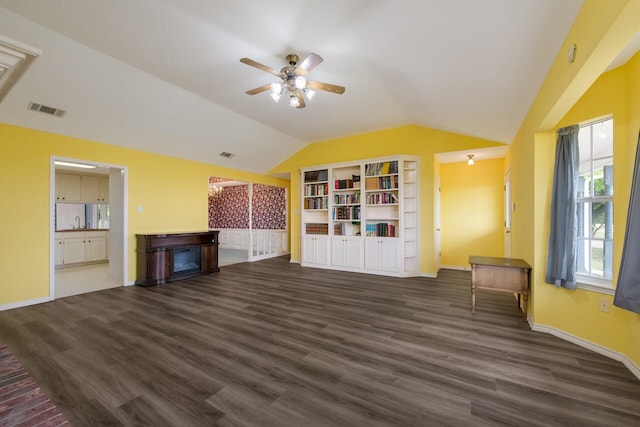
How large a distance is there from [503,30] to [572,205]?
5.94 ft

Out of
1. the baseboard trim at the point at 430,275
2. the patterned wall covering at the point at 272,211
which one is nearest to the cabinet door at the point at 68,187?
the patterned wall covering at the point at 272,211

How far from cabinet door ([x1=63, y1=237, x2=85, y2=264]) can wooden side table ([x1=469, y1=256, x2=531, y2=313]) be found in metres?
8.82

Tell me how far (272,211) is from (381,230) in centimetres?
443

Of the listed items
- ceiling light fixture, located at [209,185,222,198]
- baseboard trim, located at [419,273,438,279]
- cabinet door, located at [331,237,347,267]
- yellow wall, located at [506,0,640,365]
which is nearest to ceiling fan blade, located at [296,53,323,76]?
yellow wall, located at [506,0,640,365]

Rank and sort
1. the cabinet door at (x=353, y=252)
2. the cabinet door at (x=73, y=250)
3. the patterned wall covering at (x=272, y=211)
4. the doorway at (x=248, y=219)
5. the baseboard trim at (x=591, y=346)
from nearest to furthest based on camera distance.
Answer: the baseboard trim at (x=591, y=346) → the cabinet door at (x=353, y=252) → the cabinet door at (x=73, y=250) → the doorway at (x=248, y=219) → the patterned wall covering at (x=272, y=211)

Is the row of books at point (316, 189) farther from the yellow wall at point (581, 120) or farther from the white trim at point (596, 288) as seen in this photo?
the white trim at point (596, 288)

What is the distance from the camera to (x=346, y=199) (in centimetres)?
608

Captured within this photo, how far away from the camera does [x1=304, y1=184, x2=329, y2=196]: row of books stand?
634 cm

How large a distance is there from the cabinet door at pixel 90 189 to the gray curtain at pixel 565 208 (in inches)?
388

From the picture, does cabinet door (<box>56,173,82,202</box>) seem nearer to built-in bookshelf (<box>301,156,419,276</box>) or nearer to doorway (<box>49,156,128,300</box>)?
doorway (<box>49,156,128,300</box>)

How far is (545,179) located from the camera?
284 centimetres

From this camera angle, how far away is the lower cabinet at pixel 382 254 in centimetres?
540

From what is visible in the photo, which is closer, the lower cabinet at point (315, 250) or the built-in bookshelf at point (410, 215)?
the built-in bookshelf at point (410, 215)

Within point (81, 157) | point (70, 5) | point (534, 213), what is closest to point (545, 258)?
point (534, 213)
